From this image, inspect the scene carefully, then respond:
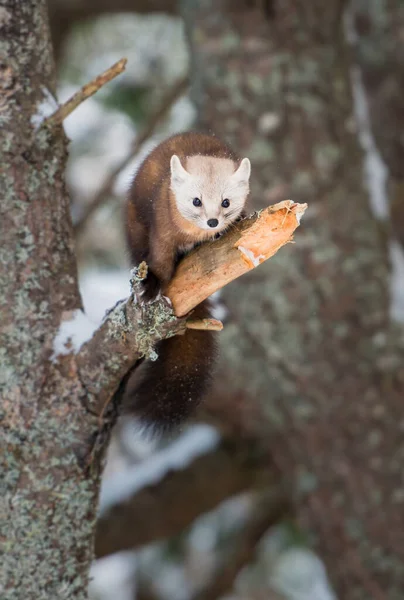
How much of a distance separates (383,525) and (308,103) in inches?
50.9

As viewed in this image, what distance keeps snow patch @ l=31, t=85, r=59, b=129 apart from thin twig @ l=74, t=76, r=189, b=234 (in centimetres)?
136

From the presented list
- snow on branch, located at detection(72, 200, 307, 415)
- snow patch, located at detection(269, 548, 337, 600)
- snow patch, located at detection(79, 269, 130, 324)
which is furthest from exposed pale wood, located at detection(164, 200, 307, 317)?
snow patch, located at detection(269, 548, 337, 600)

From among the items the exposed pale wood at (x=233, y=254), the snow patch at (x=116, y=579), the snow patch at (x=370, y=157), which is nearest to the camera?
the exposed pale wood at (x=233, y=254)

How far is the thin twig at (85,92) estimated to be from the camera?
1223mm

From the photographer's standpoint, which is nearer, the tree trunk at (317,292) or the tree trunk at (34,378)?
the tree trunk at (34,378)

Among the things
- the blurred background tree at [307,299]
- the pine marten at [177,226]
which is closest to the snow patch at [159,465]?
the blurred background tree at [307,299]

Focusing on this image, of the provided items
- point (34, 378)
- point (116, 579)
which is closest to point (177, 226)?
point (34, 378)

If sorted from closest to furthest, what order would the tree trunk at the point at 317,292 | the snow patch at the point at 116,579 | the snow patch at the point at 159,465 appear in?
the tree trunk at the point at 317,292 < the snow patch at the point at 159,465 < the snow patch at the point at 116,579

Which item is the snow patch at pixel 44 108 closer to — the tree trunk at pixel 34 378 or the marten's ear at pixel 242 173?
the tree trunk at pixel 34 378

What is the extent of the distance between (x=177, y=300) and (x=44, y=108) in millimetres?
424

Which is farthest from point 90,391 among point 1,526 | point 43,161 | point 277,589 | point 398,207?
point 277,589

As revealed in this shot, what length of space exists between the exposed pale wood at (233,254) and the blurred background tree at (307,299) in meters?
1.00

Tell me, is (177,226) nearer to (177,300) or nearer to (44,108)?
(177,300)

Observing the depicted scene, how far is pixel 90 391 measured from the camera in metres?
1.31
